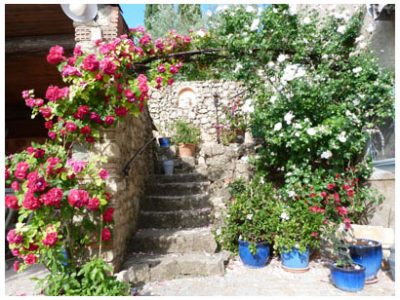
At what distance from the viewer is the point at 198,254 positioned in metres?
3.74

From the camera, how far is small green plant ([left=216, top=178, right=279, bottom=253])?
3.78 meters

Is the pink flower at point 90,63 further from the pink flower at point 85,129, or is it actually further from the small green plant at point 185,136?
the small green plant at point 185,136

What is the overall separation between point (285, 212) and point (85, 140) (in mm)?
2447

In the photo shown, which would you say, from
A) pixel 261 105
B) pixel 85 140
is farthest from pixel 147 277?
pixel 261 105

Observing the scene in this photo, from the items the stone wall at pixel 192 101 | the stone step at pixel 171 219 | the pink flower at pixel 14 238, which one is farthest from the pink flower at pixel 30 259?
the stone wall at pixel 192 101

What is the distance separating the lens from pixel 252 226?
3834 mm

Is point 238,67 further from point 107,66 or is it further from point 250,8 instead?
point 107,66

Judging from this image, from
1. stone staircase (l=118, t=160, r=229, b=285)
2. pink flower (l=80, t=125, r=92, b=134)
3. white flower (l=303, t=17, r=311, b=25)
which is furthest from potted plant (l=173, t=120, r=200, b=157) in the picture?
pink flower (l=80, t=125, r=92, b=134)

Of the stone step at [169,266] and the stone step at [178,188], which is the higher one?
the stone step at [178,188]

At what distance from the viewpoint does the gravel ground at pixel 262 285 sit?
3.04 m

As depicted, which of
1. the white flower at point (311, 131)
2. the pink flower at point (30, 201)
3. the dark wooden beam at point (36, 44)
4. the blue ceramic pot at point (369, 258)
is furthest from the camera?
the dark wooden beam at point (36, 44)

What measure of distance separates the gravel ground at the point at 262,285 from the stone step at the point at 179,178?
2.29 meters

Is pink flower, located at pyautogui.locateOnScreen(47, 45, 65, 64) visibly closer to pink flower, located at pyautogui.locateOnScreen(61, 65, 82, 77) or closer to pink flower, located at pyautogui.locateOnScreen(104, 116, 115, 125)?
pink flower, located at pyautogui.locateOnScreen(61, 65, 82, 77)

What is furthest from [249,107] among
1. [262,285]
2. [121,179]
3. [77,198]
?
[77,198]
